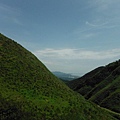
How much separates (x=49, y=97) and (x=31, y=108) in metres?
7.55

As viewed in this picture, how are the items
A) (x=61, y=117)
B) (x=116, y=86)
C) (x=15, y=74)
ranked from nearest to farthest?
(x=61, y=117)
(x=15, y=74)
(x=116, y=86)

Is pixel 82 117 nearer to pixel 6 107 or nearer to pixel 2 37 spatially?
pixel 6 107

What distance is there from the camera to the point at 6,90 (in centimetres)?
4681

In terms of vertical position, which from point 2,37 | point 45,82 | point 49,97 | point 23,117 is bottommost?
point 23,117

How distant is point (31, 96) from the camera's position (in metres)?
47.8

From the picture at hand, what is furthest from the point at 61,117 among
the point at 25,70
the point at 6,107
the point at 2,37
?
the point at 2,37

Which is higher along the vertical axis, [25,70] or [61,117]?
[25,70]

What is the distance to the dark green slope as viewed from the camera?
42.2 m

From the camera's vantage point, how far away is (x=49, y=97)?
49844mm

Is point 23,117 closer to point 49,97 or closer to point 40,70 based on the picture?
point 49,97

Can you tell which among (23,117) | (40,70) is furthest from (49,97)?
(40,70)

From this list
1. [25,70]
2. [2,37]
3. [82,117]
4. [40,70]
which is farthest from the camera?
[2,37]

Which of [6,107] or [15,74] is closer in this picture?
[6,107]

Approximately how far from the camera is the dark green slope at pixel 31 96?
42.2 metres
